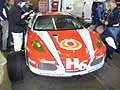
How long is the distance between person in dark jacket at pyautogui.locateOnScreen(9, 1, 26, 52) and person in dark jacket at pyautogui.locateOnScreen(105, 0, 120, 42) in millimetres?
2071

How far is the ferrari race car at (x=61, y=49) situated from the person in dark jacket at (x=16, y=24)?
232 millimetres

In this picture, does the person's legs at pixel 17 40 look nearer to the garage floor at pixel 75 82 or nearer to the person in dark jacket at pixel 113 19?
the garage floor at pixel 75 82

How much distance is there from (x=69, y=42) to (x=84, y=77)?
2.60 ft

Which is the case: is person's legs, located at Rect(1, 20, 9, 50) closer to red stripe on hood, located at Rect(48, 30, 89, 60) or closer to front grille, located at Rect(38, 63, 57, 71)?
red stripe on hood, located at Rect(48, 30, 89, 60)

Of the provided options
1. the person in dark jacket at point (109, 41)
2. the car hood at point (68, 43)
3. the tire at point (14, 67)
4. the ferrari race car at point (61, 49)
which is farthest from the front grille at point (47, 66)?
the person in dark jacket at point (109, 41)

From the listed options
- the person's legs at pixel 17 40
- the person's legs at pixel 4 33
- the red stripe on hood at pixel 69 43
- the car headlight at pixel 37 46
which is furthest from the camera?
the person's legs at pixel 4 33

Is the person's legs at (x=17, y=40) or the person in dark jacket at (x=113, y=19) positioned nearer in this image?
the person's legs at (x=17, y=40)

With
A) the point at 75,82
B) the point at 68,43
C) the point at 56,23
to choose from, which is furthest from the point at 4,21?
the point at 75,82

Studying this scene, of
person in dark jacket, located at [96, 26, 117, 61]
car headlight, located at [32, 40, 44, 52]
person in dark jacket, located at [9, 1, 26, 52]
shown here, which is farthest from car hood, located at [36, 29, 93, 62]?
person in dark jacket, located at [96, 26, 117, 61]

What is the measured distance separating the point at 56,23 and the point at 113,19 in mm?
1373

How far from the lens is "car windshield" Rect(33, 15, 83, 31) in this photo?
641 centimetres

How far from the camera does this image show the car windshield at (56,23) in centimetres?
641

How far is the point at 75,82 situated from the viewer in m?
5.36

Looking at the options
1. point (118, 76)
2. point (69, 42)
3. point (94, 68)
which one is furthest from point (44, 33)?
point (118, 76)
